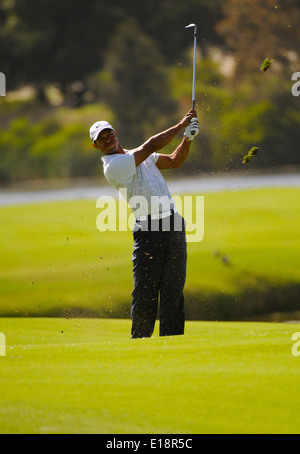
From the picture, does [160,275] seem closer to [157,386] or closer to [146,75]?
[157,386]

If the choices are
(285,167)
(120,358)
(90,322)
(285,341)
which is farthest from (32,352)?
(285,167)

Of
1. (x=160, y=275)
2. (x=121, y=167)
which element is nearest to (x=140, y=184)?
(x=121, y=167)

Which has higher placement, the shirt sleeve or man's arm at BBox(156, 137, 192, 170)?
man's arm at BBox(156, 137, 192, 170)

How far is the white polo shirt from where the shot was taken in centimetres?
593

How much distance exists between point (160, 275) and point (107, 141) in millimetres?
943

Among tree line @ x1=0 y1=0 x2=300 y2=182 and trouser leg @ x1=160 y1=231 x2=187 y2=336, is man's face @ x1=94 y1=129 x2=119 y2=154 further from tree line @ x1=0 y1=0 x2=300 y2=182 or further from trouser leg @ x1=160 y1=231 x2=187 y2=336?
tree line @ x1=0 y1=0 x2=300 y2=182

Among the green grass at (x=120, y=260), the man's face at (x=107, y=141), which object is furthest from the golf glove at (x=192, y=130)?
the green grass at (x=120, y=260)

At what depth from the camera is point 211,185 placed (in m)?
21.8

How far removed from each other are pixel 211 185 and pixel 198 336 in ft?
53.0

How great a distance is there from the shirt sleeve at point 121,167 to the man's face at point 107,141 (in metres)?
0.10

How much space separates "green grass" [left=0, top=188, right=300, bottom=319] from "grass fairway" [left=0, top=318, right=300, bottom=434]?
5.28 metres

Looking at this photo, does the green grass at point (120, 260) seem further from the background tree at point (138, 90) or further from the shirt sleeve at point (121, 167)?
the background tree at point (138, 90)

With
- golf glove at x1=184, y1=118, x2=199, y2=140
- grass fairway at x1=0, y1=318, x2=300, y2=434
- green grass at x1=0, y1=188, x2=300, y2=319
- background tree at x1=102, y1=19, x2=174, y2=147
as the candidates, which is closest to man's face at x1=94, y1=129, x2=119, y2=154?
golf glove at x1=184, y1=118, x2=199, y2=140

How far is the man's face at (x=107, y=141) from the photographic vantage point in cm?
600
